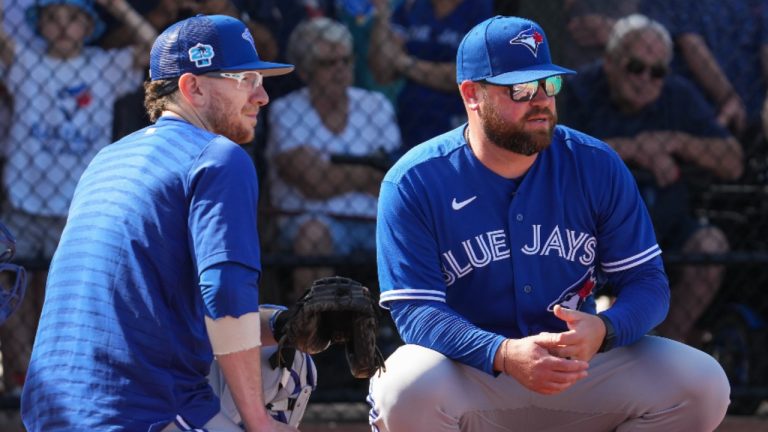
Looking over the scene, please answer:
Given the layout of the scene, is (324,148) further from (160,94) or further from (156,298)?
(156,298)

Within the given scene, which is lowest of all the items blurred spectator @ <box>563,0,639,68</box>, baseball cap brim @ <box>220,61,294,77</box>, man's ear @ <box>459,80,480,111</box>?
blurred spectator @ <box>563,0,639,68</box>

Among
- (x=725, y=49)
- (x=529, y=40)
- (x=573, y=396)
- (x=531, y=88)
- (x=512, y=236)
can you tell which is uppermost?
(x=529, y=40)

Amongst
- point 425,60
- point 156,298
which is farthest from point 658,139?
point 156,298

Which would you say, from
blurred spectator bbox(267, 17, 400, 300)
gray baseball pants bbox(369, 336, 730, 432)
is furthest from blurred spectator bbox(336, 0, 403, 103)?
gray baseball pants bbox(369, 336, 730, 432)

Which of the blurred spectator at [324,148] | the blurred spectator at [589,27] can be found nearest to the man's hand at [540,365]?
the blurred spectator at [324,148]

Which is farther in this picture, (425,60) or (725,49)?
(725,49)

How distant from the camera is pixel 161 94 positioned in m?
2.71

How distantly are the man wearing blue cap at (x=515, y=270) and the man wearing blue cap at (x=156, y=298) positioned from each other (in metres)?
0.54

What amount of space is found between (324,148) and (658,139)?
1379mm

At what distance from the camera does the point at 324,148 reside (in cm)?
478

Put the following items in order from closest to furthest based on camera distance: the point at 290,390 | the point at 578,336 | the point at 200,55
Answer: the point at 200,55
the point at 578,336
the point at 290,390

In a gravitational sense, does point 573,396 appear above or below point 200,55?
below

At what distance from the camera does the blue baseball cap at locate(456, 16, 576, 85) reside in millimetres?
2984

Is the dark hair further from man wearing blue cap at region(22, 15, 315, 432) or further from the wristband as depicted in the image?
the wristband
